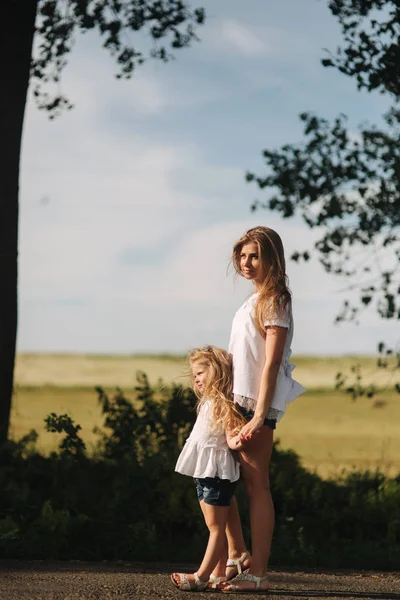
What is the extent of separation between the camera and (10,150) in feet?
33.4

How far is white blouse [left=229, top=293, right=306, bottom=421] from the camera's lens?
5715 millimetres

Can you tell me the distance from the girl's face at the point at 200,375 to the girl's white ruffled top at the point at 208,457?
147 mm

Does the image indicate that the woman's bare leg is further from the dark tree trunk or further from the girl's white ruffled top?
the dark tree trunk

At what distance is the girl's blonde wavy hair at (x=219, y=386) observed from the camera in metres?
5.73

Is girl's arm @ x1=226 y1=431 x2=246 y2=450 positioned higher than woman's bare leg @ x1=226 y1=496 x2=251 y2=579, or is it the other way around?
girl's arm @ x1=226 y1=431 x2=246 y2=450

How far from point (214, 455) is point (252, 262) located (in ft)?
4.35

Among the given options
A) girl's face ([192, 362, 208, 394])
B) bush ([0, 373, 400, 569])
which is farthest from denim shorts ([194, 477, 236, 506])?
bush ([0, 373, 400, 569])

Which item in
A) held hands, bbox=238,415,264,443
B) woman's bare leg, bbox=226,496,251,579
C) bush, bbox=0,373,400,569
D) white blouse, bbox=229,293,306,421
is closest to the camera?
held hands, bbox=238,415,264,443

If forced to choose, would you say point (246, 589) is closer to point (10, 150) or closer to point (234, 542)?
point (234, 542)

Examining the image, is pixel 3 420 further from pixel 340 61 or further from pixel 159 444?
pixel 340 61

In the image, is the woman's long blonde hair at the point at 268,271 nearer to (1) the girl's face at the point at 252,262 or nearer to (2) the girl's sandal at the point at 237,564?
(1) the girl's face at the point at 252,262

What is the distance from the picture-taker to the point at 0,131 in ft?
33.5

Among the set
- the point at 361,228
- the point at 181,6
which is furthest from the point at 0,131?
the point at 361,228

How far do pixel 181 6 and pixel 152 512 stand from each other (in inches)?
248
